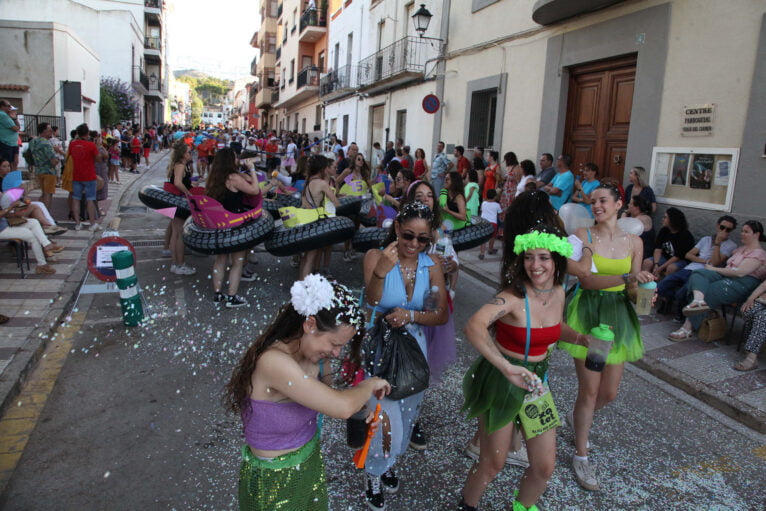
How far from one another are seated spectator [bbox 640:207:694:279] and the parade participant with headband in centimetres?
576

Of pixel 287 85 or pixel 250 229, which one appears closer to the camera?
pixel 250 229

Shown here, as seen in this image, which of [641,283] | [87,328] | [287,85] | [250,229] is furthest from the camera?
[287,85]

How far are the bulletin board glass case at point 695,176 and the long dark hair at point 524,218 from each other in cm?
526

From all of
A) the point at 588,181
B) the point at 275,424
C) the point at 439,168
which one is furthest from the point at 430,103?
the point at 275,424

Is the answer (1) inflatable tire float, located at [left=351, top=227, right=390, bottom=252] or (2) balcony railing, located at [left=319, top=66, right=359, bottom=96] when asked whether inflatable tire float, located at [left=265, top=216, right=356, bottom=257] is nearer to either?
(1) inflatable tire float, located at [left=351, top=227, right=390, bottom=252]

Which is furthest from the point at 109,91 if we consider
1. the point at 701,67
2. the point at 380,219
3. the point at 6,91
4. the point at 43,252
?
the point at 701,67

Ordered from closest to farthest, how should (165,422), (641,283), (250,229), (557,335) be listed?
(557,335), (641,283), (165,422), (250,229)

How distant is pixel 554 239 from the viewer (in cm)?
243

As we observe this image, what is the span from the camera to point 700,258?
620 cm

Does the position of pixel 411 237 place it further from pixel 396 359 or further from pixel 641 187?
pixel 641 187

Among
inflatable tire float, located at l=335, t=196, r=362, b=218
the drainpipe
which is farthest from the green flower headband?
the drainpipe

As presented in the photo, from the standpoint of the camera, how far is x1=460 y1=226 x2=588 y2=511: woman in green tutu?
2.43 m

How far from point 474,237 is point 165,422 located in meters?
3.83

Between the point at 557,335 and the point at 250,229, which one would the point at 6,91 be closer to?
the point at 250,229
